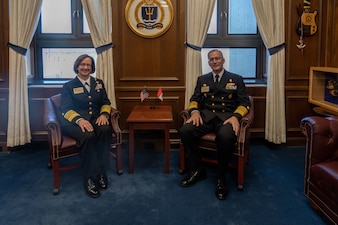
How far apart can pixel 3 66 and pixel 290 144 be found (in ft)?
11.4

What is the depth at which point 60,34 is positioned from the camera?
440 cm

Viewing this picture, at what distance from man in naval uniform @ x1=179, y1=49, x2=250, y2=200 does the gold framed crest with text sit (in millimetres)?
875

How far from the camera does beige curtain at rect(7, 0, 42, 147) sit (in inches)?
152

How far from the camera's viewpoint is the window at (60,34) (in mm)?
4375

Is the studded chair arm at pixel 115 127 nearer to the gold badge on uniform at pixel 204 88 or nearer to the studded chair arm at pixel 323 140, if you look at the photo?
the gold badge on uniform at pixel 204 88

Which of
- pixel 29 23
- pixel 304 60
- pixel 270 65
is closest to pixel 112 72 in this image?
pixel 29 23

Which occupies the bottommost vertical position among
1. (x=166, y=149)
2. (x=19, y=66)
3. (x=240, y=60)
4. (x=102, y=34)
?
(x=166, y=149)

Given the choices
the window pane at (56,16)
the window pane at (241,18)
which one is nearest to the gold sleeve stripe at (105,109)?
the window pane at (56,16)

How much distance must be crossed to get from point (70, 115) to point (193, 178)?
123 centimetres

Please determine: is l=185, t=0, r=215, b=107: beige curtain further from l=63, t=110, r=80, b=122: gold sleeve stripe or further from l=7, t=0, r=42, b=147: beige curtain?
l=7, t=0, r=42, b=147: beige curtain

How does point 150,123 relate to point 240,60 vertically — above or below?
below

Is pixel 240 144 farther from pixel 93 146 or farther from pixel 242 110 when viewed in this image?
pixel 93 146

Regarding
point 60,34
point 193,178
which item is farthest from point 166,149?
point 60,34

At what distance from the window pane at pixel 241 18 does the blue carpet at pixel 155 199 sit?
1.71 meters
